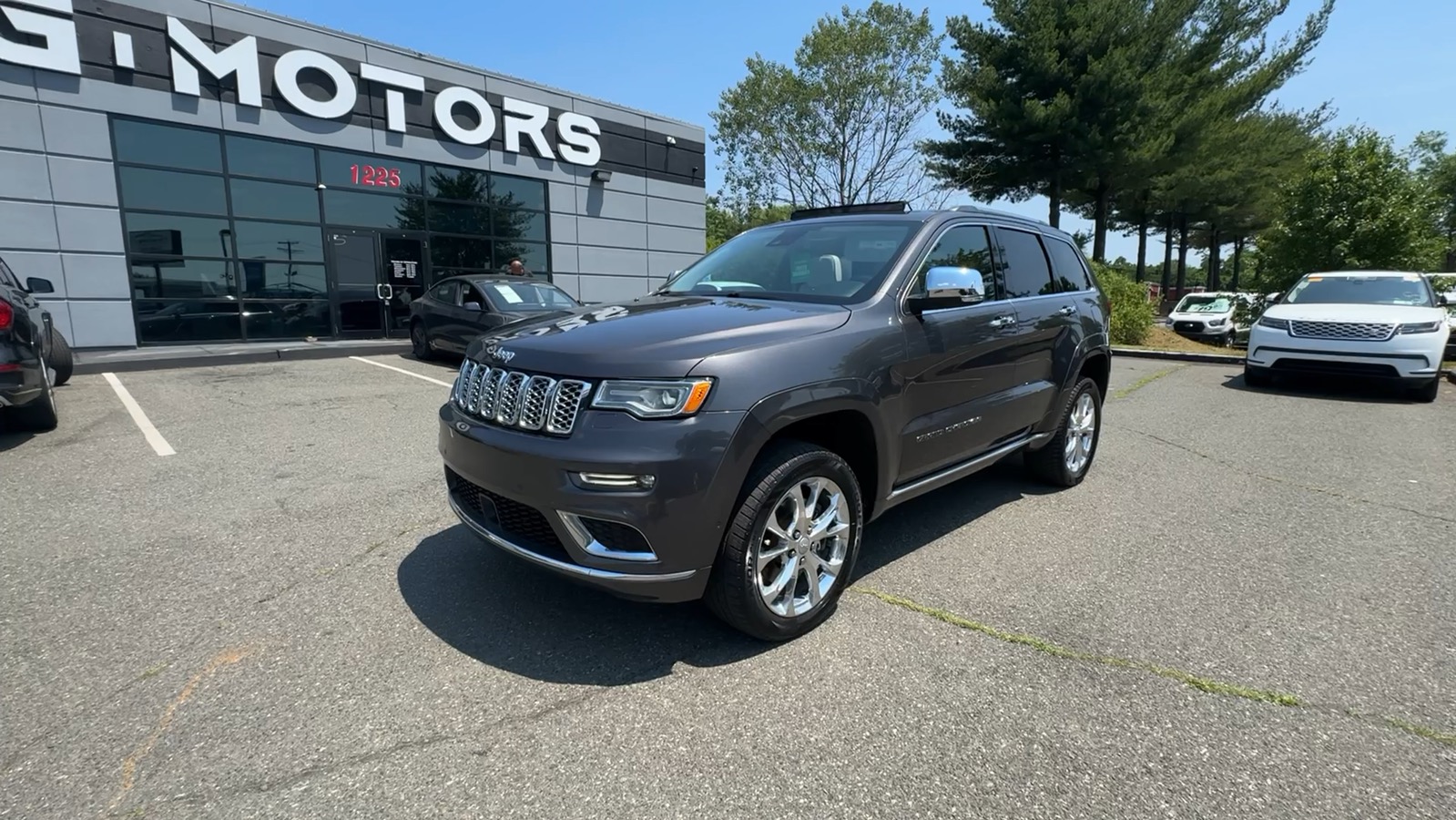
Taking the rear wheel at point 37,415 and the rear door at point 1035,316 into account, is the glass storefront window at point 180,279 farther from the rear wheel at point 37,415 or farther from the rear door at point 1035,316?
the rear door at point 1035,316

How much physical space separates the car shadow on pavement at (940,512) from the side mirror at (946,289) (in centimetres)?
130

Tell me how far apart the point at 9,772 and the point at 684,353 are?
7.75 feet

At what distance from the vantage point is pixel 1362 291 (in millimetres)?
9930

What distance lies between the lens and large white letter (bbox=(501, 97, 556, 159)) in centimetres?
1569

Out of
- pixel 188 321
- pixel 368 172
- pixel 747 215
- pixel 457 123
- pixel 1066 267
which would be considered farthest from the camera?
pixel 747 215

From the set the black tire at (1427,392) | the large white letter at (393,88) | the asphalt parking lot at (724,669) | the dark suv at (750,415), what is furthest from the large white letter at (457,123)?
the black tire at (1427,392)

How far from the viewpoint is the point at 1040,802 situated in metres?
2.10

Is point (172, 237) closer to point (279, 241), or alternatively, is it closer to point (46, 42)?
point (279, 241)

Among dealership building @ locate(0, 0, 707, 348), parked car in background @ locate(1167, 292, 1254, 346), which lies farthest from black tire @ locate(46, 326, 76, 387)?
parked car in background @ locate(1167, 292, 1254, 346)

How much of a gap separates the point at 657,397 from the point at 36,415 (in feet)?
21.4

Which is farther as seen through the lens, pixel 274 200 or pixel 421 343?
pixel 274 200

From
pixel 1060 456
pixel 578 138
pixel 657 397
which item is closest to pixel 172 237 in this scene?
pixel 578 138

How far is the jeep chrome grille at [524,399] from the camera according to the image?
8.73 ft

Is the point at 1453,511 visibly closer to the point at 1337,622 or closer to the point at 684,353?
the point at 1337,622
